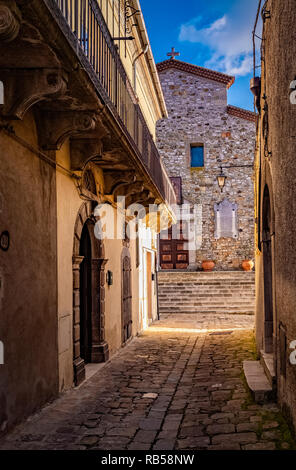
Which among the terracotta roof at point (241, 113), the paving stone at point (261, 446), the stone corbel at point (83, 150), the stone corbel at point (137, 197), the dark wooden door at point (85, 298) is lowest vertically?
the paving stone at point (261, 446)

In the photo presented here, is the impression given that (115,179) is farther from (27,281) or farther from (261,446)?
(261,446)

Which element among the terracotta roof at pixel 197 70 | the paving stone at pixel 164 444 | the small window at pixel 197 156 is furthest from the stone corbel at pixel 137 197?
the terracotta roof at pixel 197 70

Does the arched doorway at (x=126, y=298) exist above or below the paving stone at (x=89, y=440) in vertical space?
above

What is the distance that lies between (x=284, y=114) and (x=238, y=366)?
508cm

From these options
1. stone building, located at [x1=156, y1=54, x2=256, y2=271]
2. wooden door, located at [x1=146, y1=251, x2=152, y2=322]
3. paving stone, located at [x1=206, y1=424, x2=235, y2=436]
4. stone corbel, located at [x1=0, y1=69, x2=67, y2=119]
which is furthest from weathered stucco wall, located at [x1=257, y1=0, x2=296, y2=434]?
stone building, located at [x1=156, y1=54, x2=256, y2=271]

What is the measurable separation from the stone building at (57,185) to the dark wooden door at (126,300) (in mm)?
734

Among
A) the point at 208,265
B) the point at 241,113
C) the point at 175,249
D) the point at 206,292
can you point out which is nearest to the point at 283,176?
the point at 206,292

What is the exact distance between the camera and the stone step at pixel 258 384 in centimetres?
599

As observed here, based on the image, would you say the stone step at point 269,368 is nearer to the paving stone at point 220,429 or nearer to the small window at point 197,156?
the paving stone at point 220,429

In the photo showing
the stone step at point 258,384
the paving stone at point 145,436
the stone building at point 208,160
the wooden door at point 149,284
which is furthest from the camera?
the stone building at point 208,160

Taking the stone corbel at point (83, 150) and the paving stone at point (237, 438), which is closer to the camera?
the paving stone at point (237, 438)

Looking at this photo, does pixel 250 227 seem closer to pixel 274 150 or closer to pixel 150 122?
pixel 150 122

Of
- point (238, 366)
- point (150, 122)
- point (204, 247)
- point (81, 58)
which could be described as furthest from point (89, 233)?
point (204, 247)

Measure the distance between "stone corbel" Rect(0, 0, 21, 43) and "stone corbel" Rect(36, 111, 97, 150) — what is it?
2.26m
